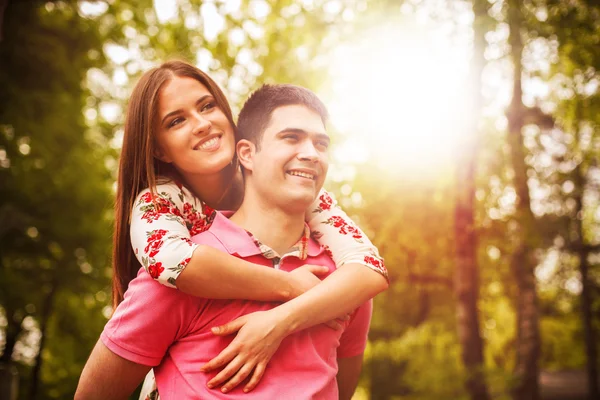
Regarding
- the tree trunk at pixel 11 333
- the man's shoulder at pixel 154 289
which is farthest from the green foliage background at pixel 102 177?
the man's shoulder at pixel 154 289

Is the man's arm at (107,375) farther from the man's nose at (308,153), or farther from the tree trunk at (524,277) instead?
the tree trunk at (524,277)

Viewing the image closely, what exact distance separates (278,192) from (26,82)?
1227 cm

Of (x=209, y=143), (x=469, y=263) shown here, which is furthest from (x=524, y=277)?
(x=209, y=143)

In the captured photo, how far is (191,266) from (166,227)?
263mm

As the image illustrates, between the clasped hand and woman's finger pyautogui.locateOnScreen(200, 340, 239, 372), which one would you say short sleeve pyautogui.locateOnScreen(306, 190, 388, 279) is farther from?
woman's finger pyautogui.locateOnScreen(200, 340, 239, 372)

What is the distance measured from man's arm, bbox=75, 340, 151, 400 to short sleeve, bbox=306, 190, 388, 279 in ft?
2.95

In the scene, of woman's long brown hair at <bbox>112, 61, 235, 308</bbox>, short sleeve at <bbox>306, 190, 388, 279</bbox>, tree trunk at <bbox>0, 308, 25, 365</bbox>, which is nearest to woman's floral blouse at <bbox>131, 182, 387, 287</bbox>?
short sleeve at <bbox>306, 190, 388, 279</bbox>

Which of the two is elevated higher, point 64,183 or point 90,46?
point 90,46

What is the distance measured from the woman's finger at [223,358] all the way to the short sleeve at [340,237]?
60cm

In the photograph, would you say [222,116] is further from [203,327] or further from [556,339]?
[556,339]

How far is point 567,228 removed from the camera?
12.5 meters

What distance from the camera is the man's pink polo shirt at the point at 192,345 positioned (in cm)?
194

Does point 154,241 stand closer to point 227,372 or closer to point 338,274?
point 227,372

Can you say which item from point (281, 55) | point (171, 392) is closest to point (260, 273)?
point (171, 392)
